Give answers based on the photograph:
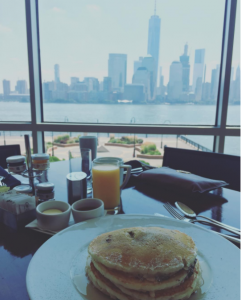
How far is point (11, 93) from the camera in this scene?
10.1 ft

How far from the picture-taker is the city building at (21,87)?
2.89m

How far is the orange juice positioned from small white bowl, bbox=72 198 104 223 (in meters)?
0.10

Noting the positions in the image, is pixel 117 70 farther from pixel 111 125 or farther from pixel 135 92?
pixel 111 125

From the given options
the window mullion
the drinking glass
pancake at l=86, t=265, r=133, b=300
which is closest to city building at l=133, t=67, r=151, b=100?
the window mullion

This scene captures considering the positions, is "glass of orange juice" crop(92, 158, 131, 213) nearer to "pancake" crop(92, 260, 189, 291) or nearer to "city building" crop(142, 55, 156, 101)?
"pancake" crop(92, 260, 189, 291)

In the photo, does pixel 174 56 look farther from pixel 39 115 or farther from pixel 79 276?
pixel 79 276

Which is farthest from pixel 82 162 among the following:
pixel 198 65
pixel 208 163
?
pixel 198 65

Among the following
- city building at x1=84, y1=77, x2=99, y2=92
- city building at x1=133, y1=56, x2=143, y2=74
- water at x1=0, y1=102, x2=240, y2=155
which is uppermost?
city building at x1=133, y1=56, x2=143, y2=74

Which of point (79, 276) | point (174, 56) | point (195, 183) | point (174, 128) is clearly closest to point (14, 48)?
point (174, 56)

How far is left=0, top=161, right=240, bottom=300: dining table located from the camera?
0.48 metres

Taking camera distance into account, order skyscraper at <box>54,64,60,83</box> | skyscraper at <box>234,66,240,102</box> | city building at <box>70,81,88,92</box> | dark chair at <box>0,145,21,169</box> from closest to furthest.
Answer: dark chair at <box>0,145,21,169</box>
skyscraper at <box>234,66,240,102</box>
skyscraper at <box>54,64,60,83</box>
city building at <box>70,81,88,92</box>

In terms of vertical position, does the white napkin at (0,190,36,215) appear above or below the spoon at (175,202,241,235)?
above

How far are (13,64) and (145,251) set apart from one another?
320cm

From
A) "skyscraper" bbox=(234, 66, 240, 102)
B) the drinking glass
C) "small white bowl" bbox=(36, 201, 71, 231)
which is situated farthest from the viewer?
"skyscraper" bbox=(234, 66, 240, 102)
